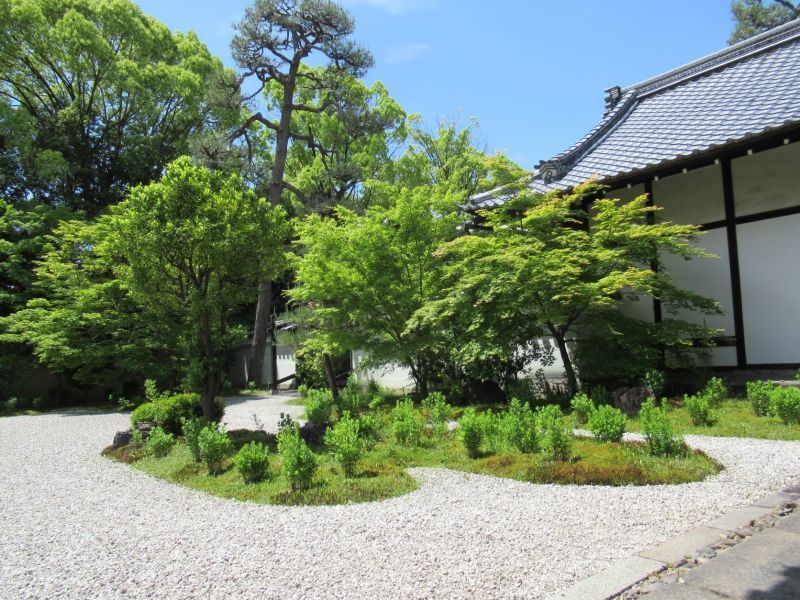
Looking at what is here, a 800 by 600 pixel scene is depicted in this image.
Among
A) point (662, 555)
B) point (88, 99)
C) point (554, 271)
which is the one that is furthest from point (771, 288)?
point (88, 99)

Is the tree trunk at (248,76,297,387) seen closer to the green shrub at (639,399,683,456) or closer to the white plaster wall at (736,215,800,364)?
the green shrub at (639,399,683,456)

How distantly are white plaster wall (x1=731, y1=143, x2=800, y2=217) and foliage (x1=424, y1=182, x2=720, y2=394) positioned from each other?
106cm

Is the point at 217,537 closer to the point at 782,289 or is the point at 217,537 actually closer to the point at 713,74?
the point at 782,289

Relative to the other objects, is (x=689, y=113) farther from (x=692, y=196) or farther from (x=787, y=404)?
(x=787, y=404)

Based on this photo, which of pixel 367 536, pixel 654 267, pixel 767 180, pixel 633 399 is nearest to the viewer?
pixel 367 536

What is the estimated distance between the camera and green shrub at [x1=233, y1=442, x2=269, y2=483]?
5.64m

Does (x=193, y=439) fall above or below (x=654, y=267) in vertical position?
below

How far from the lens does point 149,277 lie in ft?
27.1

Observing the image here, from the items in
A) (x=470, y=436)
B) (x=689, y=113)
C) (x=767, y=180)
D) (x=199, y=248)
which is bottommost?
(x=470, y=436)

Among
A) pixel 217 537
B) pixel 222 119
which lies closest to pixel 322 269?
pixel 217 537

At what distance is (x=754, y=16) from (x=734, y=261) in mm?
25873

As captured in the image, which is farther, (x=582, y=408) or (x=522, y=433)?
(x=582, y=408)

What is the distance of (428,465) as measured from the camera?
5.97 metres

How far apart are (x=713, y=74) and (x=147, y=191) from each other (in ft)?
37.7
